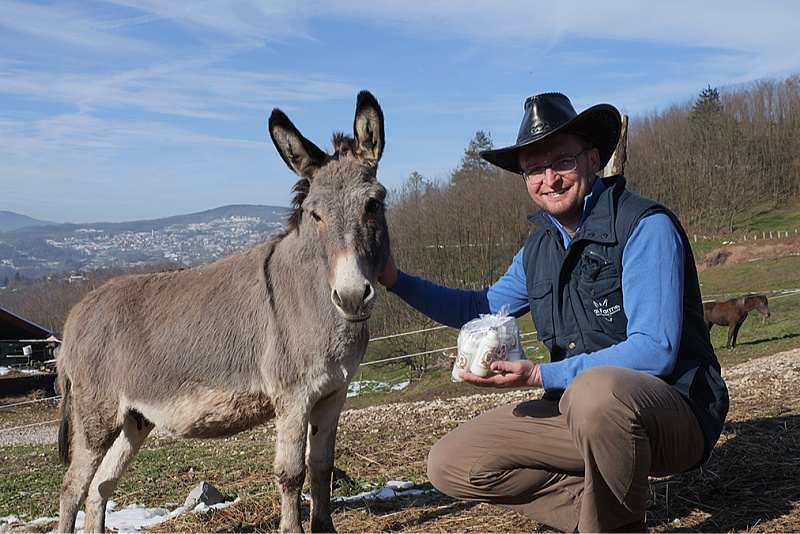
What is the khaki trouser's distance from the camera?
2625 mm

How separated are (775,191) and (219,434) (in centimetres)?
6136

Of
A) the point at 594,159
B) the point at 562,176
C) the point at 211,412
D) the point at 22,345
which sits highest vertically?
the point at 594,159

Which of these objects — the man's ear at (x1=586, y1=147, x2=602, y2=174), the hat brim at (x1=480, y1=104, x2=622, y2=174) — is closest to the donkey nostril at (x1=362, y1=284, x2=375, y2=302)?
the hat brim at (x1=480, y1=104, x2=622, y2=174)

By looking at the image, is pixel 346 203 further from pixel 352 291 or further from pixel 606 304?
pixel 606 304

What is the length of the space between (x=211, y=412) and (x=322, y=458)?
0.83 m

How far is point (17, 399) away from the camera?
20.5 metres

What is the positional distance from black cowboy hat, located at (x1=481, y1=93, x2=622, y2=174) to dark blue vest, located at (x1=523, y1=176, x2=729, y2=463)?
10.4 inches

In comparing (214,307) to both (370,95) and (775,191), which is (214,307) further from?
(775,191)

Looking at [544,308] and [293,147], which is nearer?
[544,308]

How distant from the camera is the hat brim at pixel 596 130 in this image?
10.2 feet

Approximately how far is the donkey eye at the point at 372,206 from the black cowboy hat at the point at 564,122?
2.73 ft

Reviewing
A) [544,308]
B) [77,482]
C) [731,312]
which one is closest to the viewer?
[544,308]

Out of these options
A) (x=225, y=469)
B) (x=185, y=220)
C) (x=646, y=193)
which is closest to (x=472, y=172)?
(x=646, y=193)

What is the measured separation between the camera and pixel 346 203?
11.2 ft
